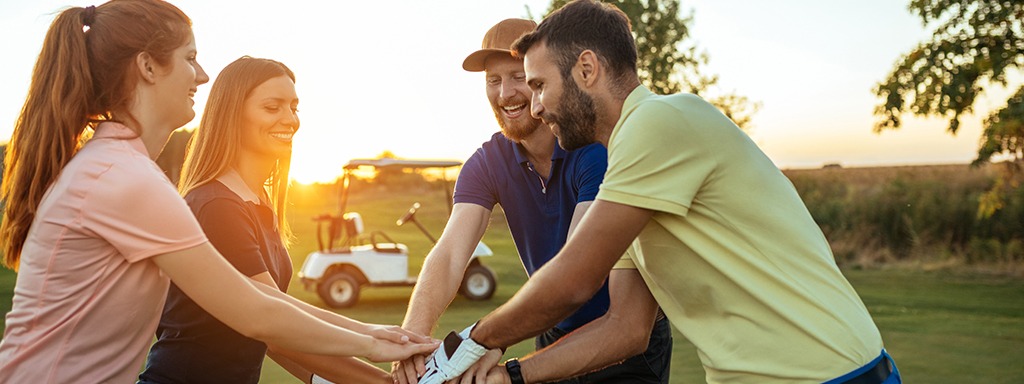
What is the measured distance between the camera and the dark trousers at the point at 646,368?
326cm

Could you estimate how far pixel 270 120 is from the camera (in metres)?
3.31

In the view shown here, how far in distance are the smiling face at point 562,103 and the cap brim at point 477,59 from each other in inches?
39.9

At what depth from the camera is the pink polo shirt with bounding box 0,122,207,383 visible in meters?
2.09

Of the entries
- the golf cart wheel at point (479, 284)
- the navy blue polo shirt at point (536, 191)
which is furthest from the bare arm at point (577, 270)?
the golf cart wheel at point (479, 284)

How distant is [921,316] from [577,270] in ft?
36.8

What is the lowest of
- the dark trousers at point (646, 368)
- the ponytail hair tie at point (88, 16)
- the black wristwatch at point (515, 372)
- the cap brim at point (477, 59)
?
the dark trousers at point (646, 368)

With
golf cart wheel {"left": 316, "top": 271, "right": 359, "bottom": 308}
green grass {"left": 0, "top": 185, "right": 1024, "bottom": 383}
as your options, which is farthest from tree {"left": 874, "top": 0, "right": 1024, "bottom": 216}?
Answer: golf cart wheel {"left": 316, "top": 271, "right": 359, "bottom": 308}

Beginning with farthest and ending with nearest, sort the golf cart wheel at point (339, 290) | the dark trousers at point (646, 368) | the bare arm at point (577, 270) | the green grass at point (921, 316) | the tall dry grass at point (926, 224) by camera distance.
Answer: the tall dry grass at point (926, 224), the golf cart wheel at point (339, 290), the green grass at point (921, 316), the dark trousers at point (646, 368), the bare arm at point (577, 270)

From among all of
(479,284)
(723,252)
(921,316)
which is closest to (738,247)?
(723,252)

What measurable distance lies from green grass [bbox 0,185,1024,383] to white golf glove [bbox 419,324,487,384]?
16.7 feet

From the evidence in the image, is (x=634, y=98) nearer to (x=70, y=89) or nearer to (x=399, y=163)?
(x=70, y=89)

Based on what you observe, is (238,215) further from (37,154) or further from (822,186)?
(822,186)

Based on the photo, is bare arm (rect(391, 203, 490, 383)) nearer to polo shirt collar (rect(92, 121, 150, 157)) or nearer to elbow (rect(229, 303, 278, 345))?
elbow (rect(229, 303, 278, 345))

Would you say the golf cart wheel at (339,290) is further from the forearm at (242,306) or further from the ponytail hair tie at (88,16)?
the ponytail hair tie at (88,16)
